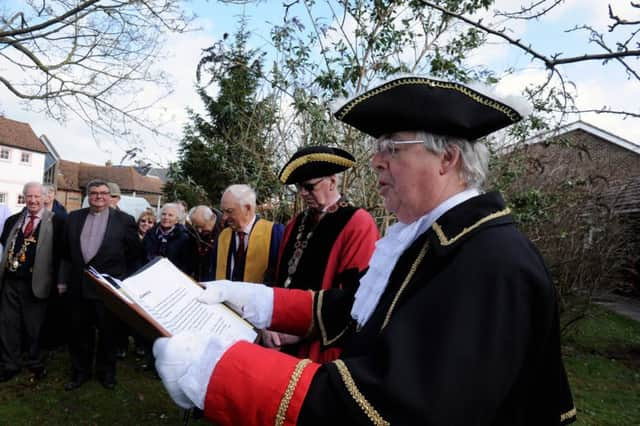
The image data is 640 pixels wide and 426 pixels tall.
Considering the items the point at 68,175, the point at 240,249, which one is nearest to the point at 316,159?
the point at 240,249

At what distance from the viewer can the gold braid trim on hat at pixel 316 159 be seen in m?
3.11

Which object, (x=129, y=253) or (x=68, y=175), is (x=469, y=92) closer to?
(x=129, y=253)

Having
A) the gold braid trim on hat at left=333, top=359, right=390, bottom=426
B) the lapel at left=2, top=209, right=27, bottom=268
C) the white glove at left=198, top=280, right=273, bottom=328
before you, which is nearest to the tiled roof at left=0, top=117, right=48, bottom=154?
the lapel at left=2, top=209, right=27, bottom=268

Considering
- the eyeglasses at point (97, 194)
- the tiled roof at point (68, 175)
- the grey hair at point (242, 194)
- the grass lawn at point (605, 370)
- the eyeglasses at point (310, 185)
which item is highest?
the tiled roof at point (68, 175)

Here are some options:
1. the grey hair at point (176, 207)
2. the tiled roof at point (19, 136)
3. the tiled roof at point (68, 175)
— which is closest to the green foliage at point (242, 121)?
the grey hair at point (176, 207)

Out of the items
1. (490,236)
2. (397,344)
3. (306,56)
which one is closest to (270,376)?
(397,344)

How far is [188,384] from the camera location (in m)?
1.16

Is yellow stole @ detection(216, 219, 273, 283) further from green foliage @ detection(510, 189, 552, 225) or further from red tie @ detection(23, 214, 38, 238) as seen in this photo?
green foliage @ detection(510, 189, 552, 225)

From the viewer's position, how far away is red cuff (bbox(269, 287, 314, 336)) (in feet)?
6.70

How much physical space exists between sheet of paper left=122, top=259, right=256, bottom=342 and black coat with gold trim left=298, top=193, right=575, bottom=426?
0.62 meters

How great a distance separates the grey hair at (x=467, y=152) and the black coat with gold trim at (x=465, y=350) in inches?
7.6

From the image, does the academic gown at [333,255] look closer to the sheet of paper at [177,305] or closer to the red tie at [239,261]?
the sheet of paper at [177,305]

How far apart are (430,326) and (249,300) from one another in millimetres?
1113

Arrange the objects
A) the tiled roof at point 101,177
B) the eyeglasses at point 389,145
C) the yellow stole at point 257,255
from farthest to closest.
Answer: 1. the tiled roof at point 101,177
2. the yellow stole at point 257,255
3. the eyeglasses at point 389,145
